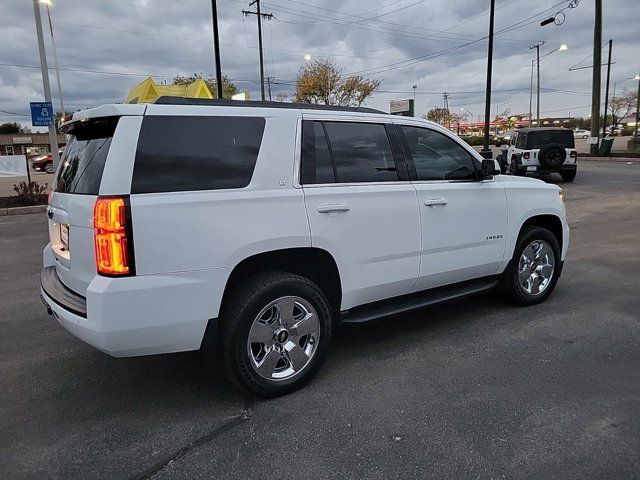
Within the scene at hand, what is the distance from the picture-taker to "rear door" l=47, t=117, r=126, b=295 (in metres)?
2.84

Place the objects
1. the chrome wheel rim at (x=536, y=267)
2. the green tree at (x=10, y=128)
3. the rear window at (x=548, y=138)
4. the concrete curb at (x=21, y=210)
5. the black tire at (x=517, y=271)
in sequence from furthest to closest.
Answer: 1. the green tree at (x=10, y=128)
2. the rear window at (x=548, y=138)
3. the concrete curb at (x=21, y=210)
4. the chrome wheel rim at (x=536, y=267)
5. the black tire at (x=517, y=271)

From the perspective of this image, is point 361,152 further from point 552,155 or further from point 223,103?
Result: point 552,155

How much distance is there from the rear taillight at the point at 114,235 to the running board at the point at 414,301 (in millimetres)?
1610

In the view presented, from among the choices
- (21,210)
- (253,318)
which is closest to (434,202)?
(253,318)

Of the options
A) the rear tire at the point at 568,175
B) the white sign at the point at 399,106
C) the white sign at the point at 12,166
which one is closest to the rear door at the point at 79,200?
the rear tire at the point at 568,175

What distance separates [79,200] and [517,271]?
12.6 ft

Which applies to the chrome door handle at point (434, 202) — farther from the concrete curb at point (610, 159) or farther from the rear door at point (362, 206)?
the concrete curb at point (610, 159)

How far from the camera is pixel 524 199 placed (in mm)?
4711

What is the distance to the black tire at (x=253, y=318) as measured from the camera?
3049 mm

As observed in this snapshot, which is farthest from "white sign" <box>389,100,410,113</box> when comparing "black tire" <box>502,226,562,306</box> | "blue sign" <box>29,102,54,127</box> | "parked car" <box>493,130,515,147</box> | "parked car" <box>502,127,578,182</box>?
"black tire" <box>502,226,562,306</box>

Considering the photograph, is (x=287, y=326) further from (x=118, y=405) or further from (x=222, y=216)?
(x=118, y=405)

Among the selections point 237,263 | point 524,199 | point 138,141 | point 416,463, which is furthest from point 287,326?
point 524,199

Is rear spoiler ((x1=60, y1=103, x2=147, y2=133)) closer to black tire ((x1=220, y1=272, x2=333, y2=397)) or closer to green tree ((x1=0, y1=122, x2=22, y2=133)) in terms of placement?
black tire ((x1=220, y1=272, x2=333, y2=397))

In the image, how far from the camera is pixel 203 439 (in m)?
Result: 2.87
